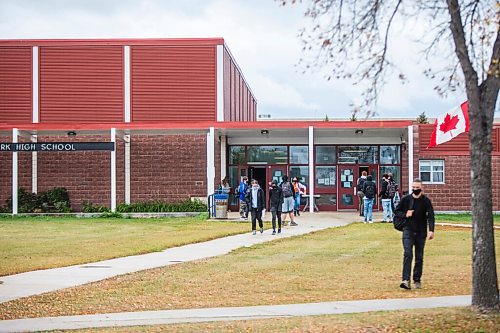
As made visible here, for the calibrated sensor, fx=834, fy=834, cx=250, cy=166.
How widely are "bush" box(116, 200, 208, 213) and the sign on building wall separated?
9.18 ft

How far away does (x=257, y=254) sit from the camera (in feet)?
65.4

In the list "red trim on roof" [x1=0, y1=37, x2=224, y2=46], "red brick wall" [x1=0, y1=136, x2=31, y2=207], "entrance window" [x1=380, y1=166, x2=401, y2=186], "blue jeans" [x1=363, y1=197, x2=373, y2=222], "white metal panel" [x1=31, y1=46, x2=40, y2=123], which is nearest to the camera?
"blue jeans" [x1=363, y1=197, x2=373, y2=222]

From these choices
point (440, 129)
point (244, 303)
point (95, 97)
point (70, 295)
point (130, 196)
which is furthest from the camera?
point (95, 97)

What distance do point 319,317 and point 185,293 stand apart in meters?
3.18

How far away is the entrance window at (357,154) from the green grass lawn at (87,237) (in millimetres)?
9524

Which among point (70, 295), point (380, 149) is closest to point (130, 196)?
point (380, 149)

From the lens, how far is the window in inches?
1534

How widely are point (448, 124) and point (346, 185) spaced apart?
12.3 metres

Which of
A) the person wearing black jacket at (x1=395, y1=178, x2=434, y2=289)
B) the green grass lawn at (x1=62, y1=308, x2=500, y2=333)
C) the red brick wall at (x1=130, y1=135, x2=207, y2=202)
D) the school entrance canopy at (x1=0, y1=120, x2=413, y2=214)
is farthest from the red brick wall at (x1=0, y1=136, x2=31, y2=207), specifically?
the green grass lawn at (x1=62, y1=308, x2=500, y2=333)

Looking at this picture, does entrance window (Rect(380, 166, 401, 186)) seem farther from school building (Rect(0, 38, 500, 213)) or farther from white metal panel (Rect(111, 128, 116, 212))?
white metal panel (Rect(111, 128, 116, 212))

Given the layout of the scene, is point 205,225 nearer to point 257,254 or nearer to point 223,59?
point 257,254

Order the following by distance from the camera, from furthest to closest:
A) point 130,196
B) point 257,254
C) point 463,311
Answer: point 130,196
point 257,254
point 463,311

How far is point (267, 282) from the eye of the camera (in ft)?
47.8

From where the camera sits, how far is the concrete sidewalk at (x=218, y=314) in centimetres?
1068
